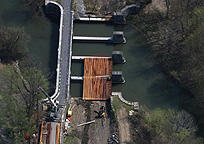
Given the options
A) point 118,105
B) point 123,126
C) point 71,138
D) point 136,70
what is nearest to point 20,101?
point 71,138

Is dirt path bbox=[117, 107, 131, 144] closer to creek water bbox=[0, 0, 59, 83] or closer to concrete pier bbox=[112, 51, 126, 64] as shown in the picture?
concrete pier bbox=[112, 51, 126, 64]

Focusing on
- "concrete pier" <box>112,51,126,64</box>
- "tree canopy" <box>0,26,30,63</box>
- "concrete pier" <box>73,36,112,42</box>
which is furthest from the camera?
"concrete pier" <box>73,36,112,42</box>

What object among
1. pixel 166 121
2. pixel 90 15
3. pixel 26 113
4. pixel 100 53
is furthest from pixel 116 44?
pixel 26 113

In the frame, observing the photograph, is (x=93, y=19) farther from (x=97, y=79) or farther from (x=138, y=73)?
(x=138, y=73)

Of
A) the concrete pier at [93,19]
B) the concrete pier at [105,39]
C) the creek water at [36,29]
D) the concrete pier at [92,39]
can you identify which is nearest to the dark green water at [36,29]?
the creek water at [36,29]

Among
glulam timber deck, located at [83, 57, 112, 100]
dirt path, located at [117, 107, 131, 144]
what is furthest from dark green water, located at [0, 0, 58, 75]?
dirt path, located at [117, 107, 131, 144]
